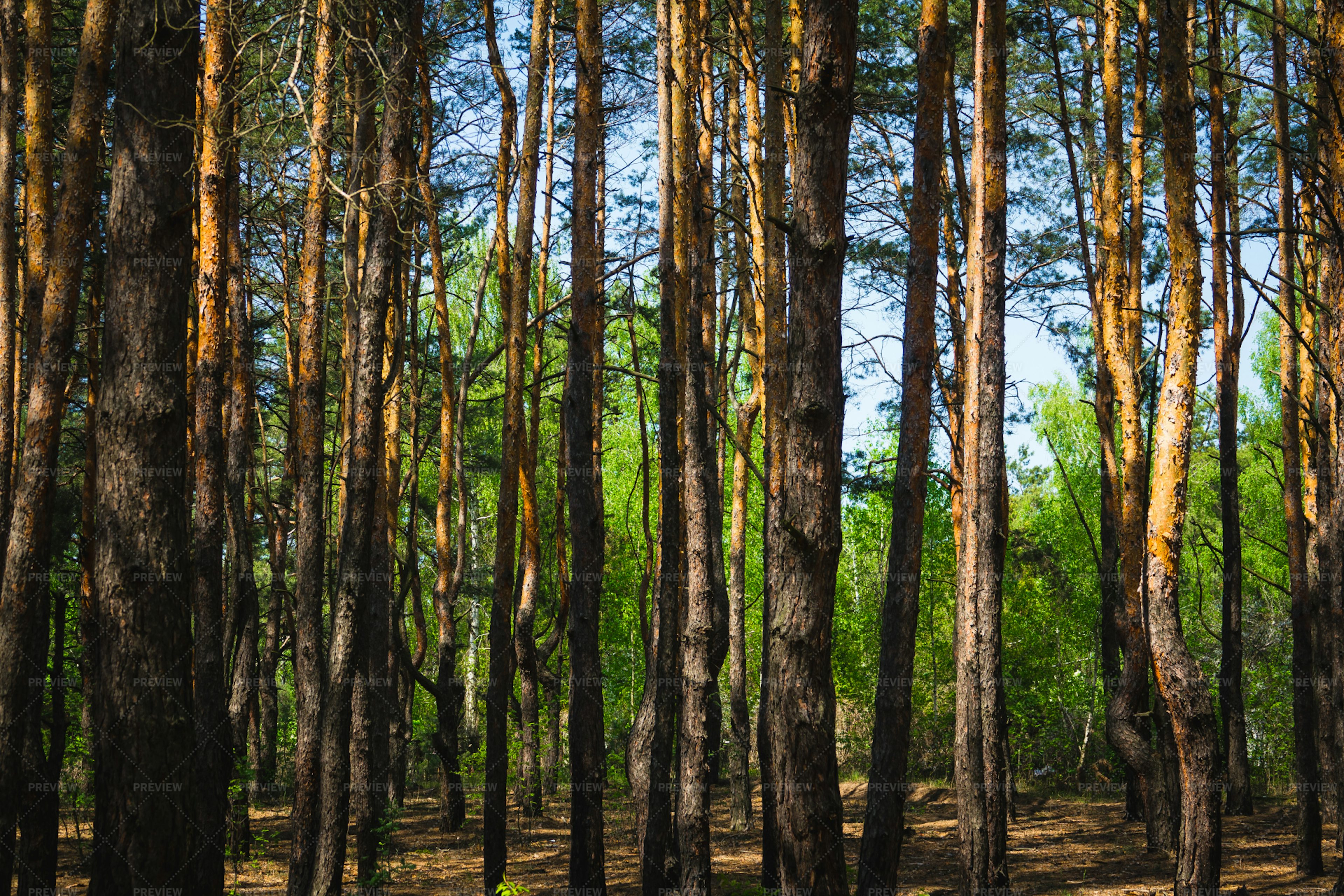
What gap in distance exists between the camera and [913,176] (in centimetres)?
852

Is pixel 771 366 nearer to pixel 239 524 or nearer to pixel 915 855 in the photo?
pixel 915 855

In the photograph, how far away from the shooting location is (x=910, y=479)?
27.0 feet

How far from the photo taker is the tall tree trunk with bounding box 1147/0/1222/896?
648cm

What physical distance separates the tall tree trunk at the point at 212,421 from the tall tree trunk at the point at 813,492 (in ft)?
15.5

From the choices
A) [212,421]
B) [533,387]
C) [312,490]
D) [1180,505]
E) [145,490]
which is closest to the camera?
[145,490]

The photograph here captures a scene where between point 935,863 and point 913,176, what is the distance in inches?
304

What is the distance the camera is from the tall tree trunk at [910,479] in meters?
7.88

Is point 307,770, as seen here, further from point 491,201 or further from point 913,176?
point 491,201

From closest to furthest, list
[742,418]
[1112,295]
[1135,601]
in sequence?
[1135,601] < [1112,295] < [742,418]

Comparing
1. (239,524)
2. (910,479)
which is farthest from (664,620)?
(239,524)

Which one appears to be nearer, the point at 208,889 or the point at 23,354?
the point at 208,889

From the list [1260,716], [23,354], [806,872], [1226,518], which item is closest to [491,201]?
[23,354]

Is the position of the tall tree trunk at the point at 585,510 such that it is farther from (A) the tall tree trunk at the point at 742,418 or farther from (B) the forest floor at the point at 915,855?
(A) the tall tree trunk at the point at 742,418

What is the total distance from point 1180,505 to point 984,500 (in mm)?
1545
